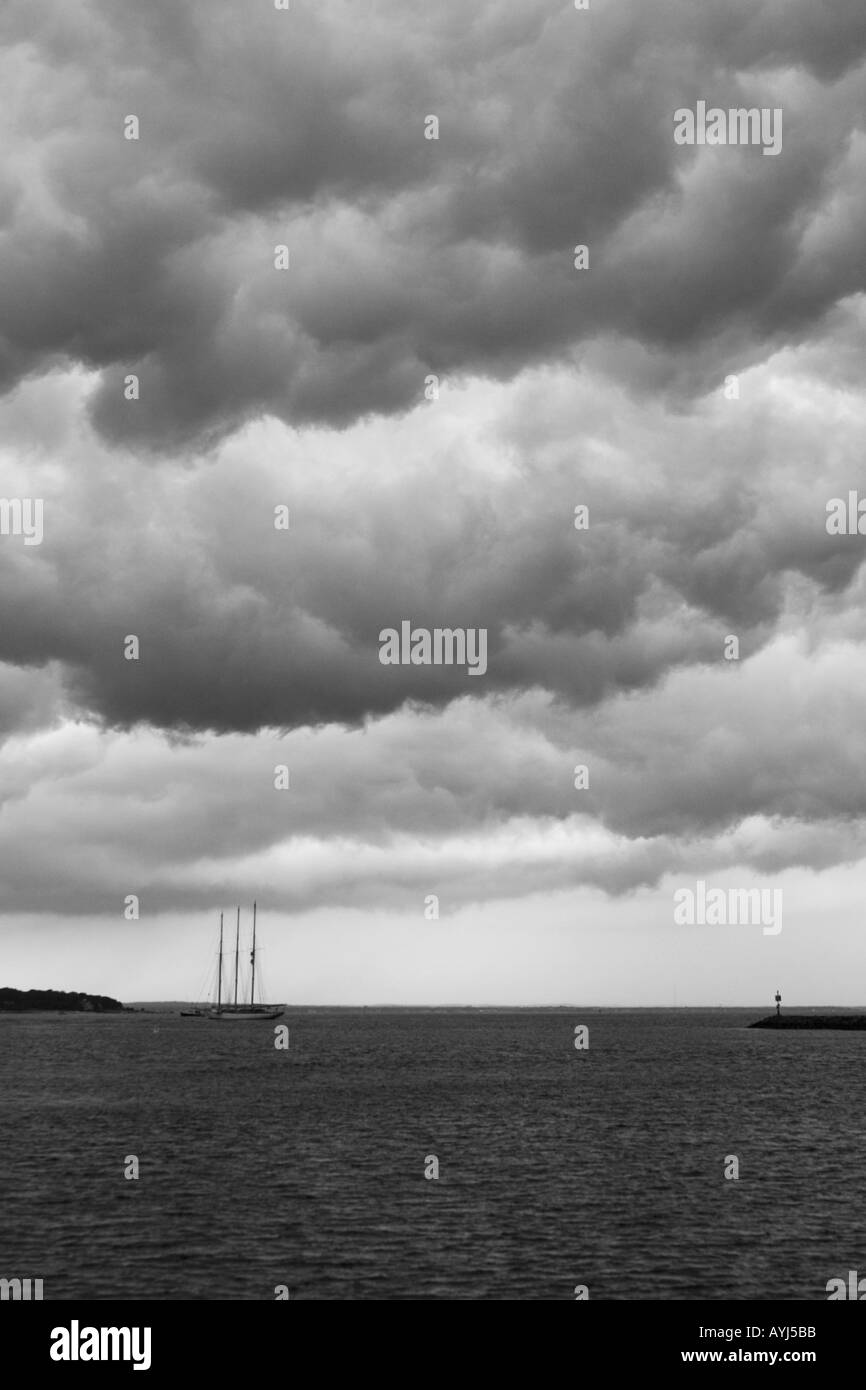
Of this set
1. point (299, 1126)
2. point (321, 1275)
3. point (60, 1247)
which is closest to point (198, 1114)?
point (299, 1126)

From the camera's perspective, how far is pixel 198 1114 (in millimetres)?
91500

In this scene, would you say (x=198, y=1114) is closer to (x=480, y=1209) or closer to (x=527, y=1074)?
(x=480, y=1209)

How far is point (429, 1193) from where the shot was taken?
56.0 meters

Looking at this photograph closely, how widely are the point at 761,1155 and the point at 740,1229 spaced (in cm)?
2398

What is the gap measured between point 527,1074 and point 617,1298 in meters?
→ 108

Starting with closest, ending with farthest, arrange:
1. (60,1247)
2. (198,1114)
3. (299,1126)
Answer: (60,1247) → (299,1126) → (198,1114)

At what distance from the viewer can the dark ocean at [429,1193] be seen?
41062mm

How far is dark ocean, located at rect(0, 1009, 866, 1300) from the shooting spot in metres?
41.1
